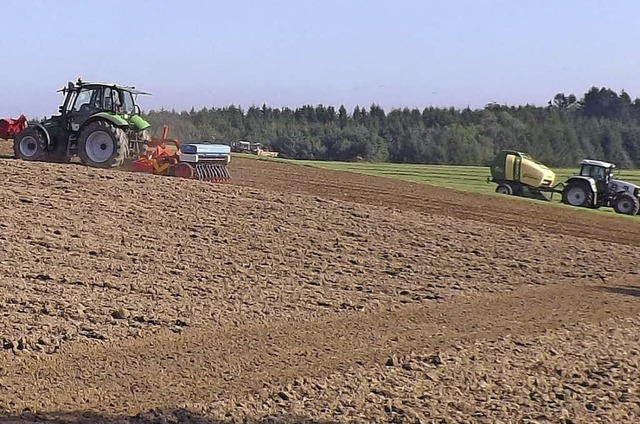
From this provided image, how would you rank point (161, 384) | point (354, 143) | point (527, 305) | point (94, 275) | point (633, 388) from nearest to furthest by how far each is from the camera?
point (161, 384), point (633, 388), point (94, 275), point (527, 305), point (354, 143)

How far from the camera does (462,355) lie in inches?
373

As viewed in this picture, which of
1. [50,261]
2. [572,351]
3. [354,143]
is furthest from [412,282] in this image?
[354,143]

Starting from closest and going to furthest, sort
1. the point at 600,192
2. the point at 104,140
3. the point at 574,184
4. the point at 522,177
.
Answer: the point at 104,140 < the point at 574,184 < the point at 600,192 < the point at 522,177

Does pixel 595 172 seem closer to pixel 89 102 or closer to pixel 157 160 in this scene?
pixel 157 160

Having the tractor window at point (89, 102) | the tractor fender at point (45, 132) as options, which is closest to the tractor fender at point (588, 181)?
the tractor window at point (89, 102)

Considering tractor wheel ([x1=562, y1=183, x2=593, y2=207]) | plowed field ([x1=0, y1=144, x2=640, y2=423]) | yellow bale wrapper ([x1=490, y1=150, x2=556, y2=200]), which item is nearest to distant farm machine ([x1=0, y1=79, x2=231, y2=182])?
plowed field ([x1=0, y1=144, x2=640, y2=423])

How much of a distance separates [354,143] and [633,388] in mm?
60591

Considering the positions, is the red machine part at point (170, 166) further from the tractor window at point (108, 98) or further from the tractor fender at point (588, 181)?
the tractor fender at point (588, 181)

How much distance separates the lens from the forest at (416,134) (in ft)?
223

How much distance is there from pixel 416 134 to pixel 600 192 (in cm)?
4117

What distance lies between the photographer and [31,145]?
1995cm

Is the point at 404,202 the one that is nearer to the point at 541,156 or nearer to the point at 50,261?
the point at 50,261

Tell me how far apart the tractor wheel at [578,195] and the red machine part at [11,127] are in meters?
16.5

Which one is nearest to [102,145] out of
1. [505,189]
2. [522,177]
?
[505,189]
